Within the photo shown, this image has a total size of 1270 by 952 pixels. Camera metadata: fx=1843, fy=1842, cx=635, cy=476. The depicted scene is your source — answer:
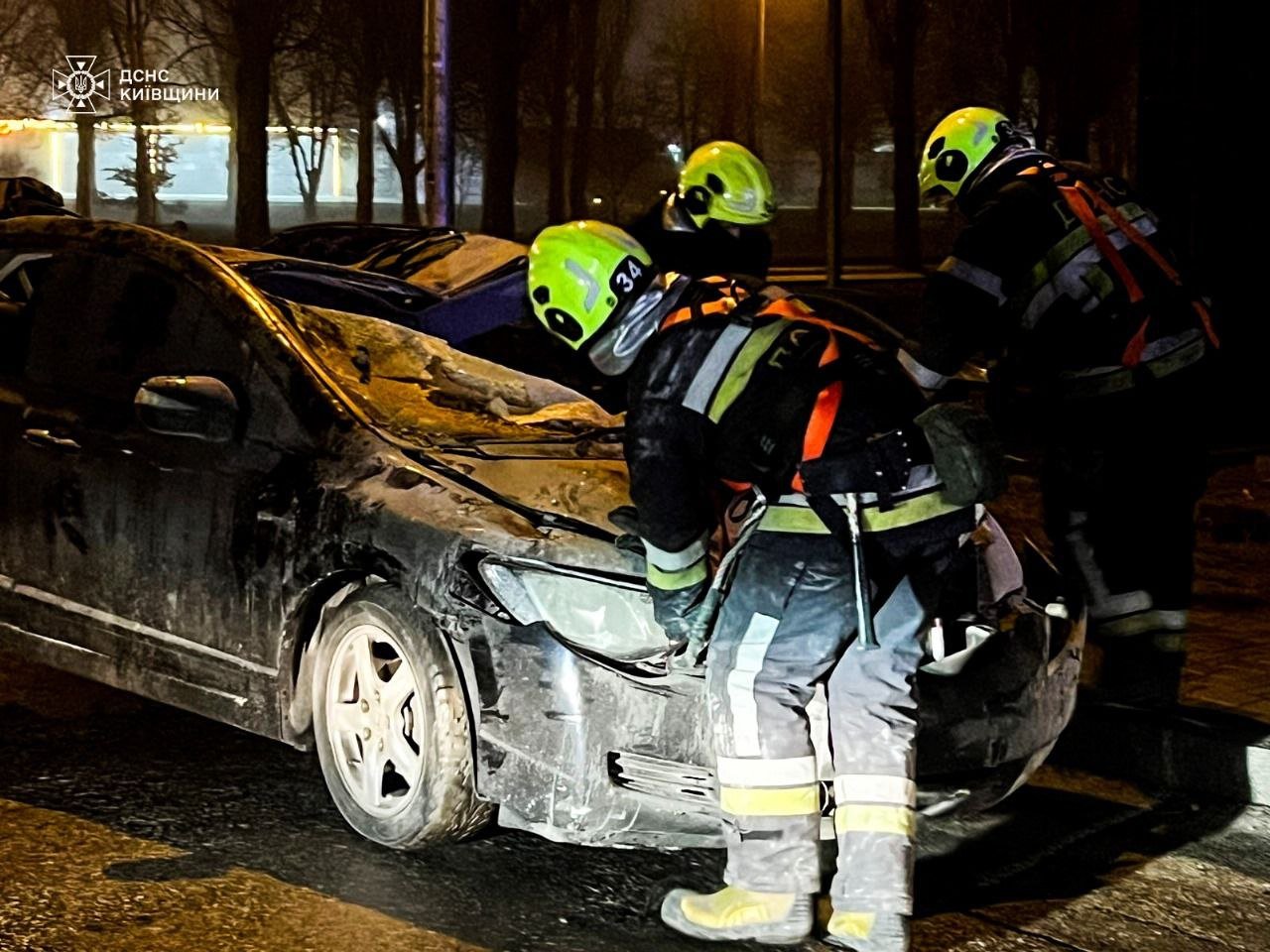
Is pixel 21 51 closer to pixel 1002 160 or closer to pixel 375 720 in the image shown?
pixel 1002 160

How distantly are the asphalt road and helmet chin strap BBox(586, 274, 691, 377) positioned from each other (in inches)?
51.2

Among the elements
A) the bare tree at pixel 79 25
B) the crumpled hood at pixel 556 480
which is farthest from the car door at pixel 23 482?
the bare tree at pixel 79 25

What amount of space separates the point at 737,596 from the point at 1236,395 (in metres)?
8.33

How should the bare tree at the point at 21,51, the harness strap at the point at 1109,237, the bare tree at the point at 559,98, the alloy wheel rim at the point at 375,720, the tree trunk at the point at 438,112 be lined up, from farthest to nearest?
the bare tree at the point at 21,51, the bare tree at the point at 559,98, the tree trunk at the point at 438,112, the harness strap at the point at 1109,237, the alloy wheel rim at the point at 375,720

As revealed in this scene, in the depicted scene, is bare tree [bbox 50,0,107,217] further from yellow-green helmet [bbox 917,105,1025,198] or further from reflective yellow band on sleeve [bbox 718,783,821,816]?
reflective yellow band on sleeve [bbox 718,783,821,816]

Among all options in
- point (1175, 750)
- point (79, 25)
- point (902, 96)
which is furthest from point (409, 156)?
point (1175, 750)

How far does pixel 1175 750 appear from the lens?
5.39 metres

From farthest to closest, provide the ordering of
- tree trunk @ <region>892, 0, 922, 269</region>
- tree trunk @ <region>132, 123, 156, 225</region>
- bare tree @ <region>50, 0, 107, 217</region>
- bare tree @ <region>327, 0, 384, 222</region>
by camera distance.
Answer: tree trunk @ <region>132, 123, 156, 225</region>
bare tree @ <region>50, 0, 107, 217</region>
bare tree @ <region>327, 0, 384, 222</region>
tree trunk @ <region>892, 0, 922, 269</region>

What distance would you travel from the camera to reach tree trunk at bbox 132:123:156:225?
4566 cm

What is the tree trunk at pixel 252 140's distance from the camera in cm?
3197

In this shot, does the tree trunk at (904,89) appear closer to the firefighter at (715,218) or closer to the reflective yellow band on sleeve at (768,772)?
A: the firefighter at (715,218)

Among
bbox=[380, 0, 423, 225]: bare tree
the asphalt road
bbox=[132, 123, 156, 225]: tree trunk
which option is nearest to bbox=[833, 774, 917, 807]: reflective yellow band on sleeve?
the asphalt road

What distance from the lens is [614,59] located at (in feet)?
181

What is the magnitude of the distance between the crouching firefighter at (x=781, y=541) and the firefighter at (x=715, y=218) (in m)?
2.68
